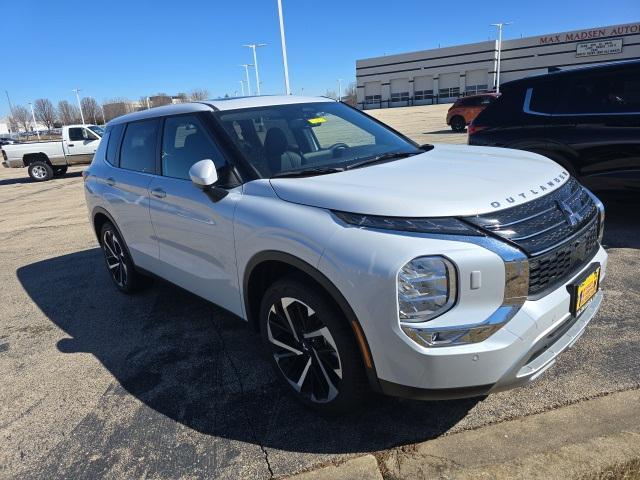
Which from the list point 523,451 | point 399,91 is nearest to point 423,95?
point 399,91

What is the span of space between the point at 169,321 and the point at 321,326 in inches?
87.9

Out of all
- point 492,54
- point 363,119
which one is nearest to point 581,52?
point 492,54

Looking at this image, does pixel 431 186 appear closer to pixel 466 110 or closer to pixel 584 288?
pixel 584 288

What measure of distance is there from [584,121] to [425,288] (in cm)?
447

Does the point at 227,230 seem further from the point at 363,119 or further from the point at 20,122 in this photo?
the point at 20,122

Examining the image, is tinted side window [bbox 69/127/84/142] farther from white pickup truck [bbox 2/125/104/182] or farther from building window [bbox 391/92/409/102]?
building window [bbox 391/92/409/102]

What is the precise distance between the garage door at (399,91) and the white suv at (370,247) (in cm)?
8441

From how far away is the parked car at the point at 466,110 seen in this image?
21.9 meters

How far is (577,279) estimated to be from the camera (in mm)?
2494

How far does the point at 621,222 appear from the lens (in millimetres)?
6051

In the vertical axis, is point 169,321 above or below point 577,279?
below

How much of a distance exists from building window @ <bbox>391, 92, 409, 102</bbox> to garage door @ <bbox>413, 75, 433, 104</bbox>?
1.72 meters

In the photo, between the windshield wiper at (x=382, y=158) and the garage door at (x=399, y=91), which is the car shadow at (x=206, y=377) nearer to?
the windshield wiper at (x=382, y=158)

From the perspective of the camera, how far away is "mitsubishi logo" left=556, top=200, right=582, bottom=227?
2.53 m
